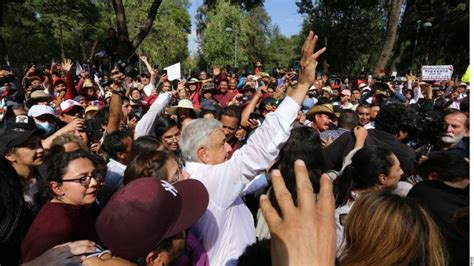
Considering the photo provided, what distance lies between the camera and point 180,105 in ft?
17.8

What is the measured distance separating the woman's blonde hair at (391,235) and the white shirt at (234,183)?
1.81 ft

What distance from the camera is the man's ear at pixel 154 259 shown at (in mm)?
1603

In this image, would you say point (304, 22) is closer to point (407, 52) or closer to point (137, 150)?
point (407, 52)

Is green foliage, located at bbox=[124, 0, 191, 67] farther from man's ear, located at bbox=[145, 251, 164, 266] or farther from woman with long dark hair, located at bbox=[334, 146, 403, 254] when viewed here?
man's ear, located at bbox=[145, 251, 164, 266]

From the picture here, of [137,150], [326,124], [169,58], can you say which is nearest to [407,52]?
[169,58]

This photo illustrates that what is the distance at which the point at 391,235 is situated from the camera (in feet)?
5.50

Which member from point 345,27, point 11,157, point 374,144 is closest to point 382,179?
point 374,144

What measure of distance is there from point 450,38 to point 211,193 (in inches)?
1438

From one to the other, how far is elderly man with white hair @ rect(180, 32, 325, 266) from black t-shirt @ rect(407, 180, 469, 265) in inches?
29.4

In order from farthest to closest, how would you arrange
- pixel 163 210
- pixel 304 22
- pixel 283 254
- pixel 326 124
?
pixel 304 22 < pixel 326 124 < pixel 163 210 < pixel 283 254

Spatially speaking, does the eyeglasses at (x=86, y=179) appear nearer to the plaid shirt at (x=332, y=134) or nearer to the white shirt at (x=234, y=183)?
the white shirt at (x=234, y=183)

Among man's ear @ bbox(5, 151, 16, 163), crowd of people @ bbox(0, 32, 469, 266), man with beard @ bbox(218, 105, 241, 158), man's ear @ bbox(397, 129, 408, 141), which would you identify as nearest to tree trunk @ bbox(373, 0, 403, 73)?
crowd of people @ bbox(0, 32, 469, 266)

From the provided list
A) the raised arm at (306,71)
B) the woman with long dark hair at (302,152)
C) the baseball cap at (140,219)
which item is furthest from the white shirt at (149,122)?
the baseball cap at (140,219)

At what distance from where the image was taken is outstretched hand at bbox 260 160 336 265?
920 millimetres
